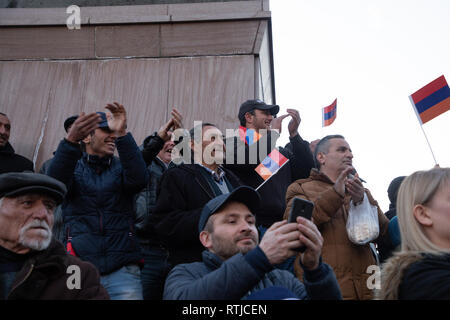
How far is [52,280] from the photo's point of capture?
8.52 ft

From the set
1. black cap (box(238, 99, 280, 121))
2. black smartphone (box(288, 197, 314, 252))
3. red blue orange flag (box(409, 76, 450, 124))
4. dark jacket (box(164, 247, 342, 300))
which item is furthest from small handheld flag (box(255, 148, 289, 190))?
black smartphone (box(288, 197, 314, 252))

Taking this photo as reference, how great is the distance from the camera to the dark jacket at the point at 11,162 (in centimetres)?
479

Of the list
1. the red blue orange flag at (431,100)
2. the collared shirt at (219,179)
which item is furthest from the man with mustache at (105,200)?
the red blue orange flag at (431,100)

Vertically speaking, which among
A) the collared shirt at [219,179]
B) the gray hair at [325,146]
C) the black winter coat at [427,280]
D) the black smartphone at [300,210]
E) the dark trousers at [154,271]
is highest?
the gray hair at [325,146]

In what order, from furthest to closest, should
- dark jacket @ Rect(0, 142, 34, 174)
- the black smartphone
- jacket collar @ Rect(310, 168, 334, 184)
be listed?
dark jacket @ Rect(0, 142, 34, 174) → jacket collar @ Rect(310, 168, 334, 184) → the black smartphone

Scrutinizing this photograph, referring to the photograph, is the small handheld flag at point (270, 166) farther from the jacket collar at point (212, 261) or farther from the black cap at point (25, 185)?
the black cap at point (25, 185)

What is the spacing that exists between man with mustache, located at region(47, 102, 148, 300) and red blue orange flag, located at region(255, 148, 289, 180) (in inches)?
43.4

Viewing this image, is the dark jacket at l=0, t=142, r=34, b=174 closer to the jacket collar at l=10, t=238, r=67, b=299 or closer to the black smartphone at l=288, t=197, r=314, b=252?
the jacket collar at l=10, t=238, r=67, b=299

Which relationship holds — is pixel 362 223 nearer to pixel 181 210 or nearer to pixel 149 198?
pixel 181 210

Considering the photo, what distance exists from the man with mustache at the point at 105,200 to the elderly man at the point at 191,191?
0.85ft

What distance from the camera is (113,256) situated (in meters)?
3.63

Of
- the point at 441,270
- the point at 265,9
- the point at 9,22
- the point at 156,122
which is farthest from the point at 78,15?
the point at 441,270

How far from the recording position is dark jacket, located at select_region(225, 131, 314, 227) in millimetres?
4388
